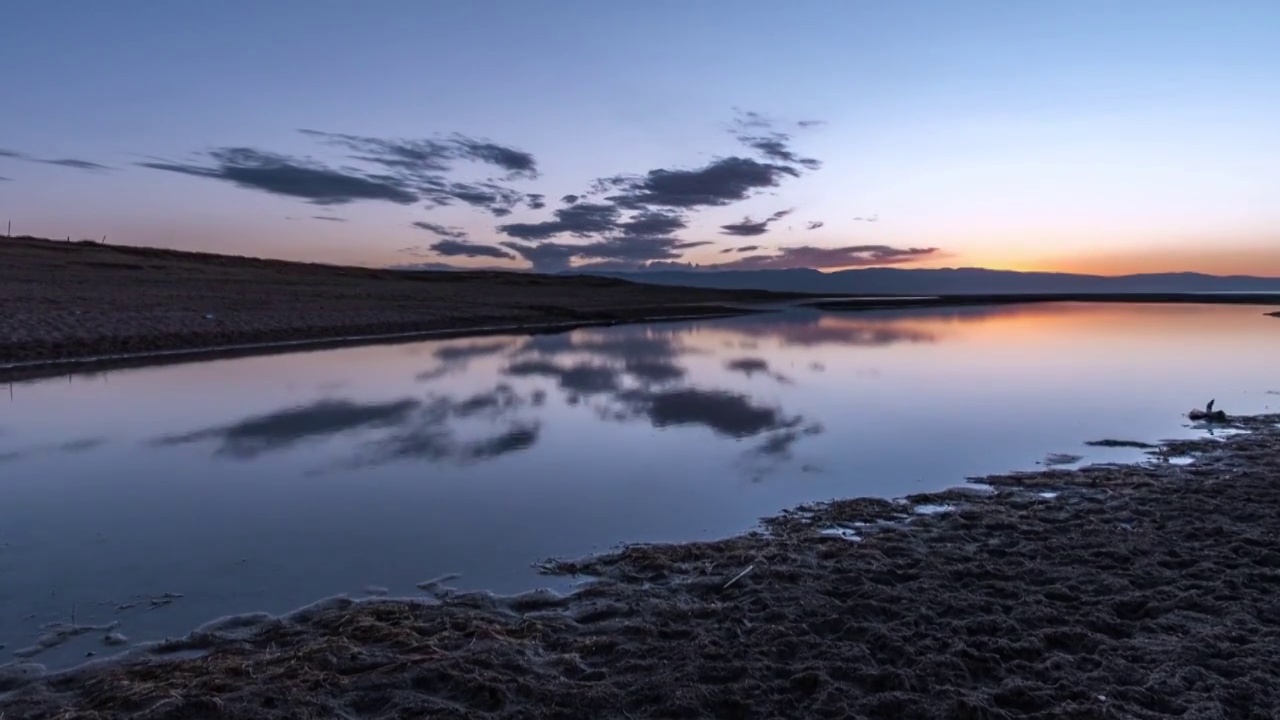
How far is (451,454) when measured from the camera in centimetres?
1148

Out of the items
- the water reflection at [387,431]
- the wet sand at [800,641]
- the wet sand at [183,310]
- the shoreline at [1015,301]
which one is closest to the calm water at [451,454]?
the water reflection at [387,431]

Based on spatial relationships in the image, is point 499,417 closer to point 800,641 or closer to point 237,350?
point 800,641

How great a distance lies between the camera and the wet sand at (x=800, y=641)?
449 centimetres

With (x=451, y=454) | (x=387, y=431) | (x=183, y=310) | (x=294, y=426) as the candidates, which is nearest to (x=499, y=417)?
(x=387, y=431)

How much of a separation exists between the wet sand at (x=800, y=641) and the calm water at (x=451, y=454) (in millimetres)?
841

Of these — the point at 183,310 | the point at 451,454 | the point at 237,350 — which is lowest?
the point at 451,454

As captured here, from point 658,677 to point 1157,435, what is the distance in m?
11.7

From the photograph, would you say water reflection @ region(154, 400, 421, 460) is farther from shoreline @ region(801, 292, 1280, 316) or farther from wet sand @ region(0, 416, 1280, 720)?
shoreline @ region(801, 292, 1280, 316)

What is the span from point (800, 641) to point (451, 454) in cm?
726

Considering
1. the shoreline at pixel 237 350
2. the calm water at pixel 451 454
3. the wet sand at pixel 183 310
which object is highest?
the wet sand at pixel 183 310

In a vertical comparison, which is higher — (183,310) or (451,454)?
(183,310)

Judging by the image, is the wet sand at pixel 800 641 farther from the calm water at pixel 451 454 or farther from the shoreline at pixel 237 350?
the shoreline at pixel 237 350

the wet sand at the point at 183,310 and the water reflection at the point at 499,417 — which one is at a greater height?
the wet sand at the point at 183,310

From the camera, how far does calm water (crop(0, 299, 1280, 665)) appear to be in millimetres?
6910
